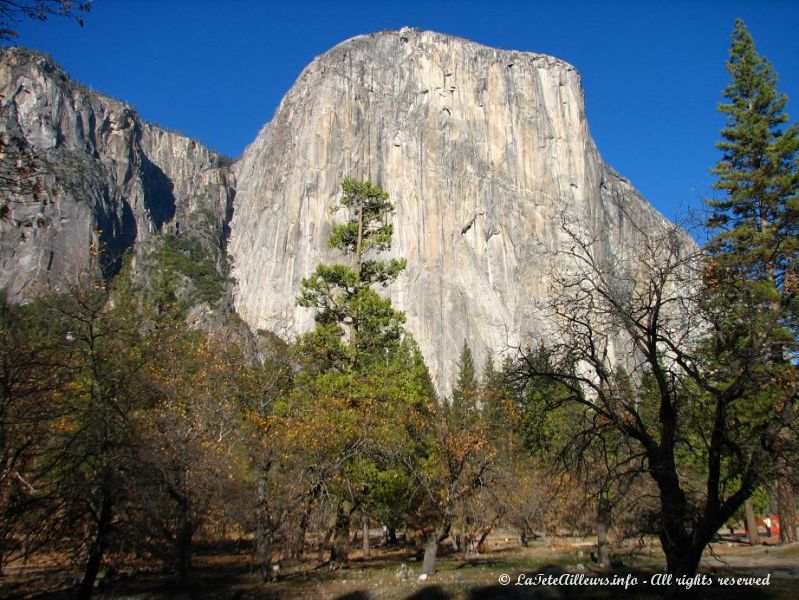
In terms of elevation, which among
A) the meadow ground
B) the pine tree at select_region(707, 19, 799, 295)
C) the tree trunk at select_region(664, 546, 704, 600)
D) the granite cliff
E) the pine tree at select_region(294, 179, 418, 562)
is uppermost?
the granite cliff

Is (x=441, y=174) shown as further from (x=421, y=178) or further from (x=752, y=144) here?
(x=752, y=144)

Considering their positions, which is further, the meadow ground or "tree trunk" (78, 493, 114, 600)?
the meadow ground

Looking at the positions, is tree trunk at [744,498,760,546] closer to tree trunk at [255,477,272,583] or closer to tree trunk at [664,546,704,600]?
tree trunk at [255,477,272,583]

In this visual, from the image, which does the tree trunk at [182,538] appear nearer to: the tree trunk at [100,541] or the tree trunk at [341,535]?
the tree trunk at [100,541]

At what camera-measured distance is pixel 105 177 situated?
133 meters

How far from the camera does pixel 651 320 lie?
8820 millimetres

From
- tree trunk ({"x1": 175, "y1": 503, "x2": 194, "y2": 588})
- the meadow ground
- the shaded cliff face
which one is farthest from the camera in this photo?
the shaded cliff face

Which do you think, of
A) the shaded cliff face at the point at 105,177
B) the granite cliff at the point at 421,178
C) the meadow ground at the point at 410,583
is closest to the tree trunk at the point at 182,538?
the meadow ground at the point at 410,583

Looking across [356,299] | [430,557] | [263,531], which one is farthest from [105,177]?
[430,557]

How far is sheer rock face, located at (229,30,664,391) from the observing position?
98.0 metres

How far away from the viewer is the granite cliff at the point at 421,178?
9806 cm

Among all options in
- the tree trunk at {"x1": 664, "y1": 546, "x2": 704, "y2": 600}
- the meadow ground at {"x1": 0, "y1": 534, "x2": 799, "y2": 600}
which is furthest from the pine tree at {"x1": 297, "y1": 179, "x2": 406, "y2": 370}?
the tree trunk at {"x1": 664, "y1": 546, "x2": 704, "y2": 600}

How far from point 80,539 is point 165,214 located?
15457cm

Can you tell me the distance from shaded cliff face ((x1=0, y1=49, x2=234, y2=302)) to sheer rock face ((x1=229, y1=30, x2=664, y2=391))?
1174 inches
